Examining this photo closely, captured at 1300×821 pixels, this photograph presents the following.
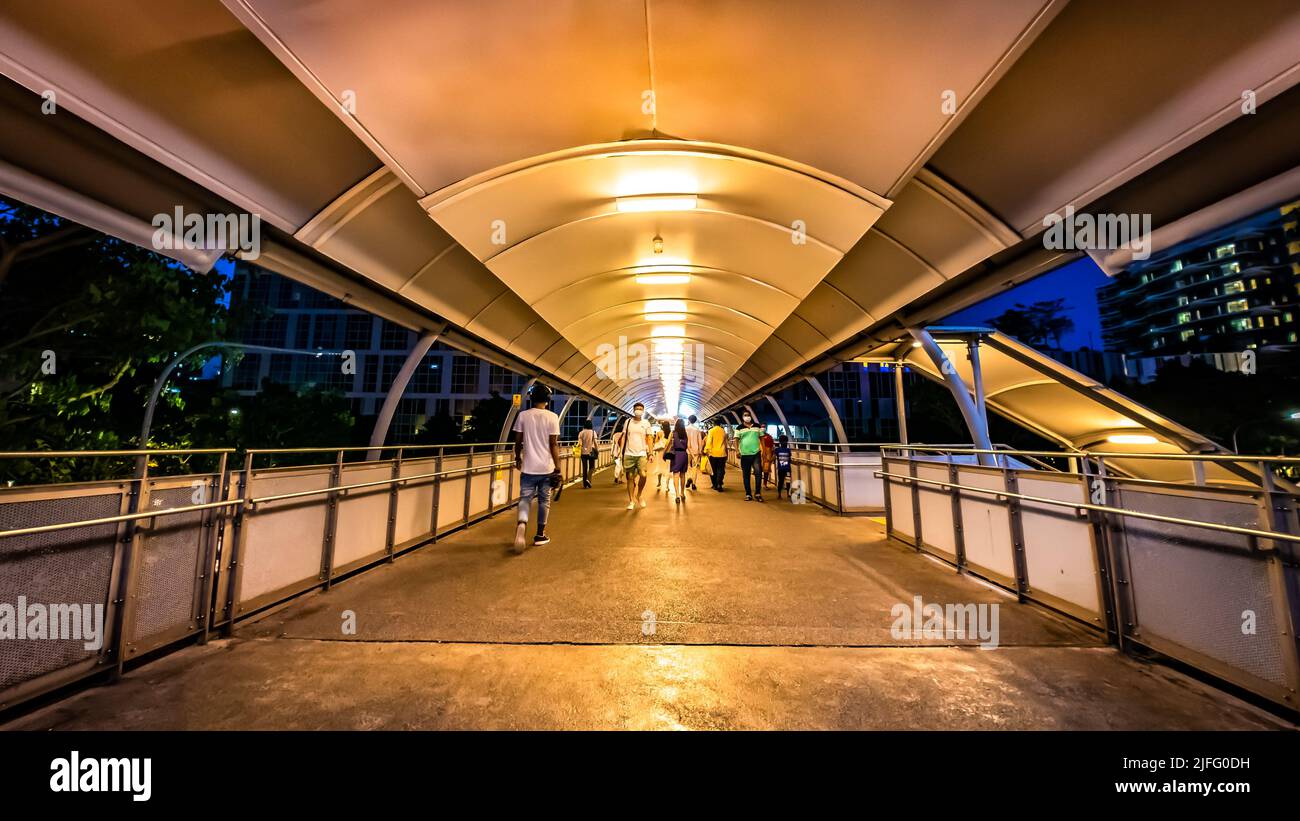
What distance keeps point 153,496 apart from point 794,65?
5203 mm

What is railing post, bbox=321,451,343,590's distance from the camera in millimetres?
4281

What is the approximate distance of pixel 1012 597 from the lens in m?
4.09

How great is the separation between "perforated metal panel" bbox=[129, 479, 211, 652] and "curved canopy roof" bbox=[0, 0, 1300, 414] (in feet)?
7.94

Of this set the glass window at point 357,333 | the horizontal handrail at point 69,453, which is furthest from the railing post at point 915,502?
the glass window at point 357,333

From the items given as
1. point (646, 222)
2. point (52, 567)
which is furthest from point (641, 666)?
point (646, 222)

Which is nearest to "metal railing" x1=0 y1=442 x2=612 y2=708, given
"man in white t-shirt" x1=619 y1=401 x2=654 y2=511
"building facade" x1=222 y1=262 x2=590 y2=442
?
"man in white t-shirt" x1=619 y1=401 x2=654 y2=511

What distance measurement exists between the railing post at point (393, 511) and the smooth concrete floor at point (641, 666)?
1.79 feet

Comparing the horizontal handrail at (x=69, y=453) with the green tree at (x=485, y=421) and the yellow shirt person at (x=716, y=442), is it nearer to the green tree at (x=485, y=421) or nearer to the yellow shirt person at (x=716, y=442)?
the yellow shirt person at (x=716, y=442)

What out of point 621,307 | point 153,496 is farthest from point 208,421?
point 153,496

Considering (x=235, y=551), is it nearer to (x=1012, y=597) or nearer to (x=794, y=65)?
(x=794, y=65)

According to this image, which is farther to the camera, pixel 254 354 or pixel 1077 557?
pixel 254 354

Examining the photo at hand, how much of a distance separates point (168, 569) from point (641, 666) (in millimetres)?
3248
